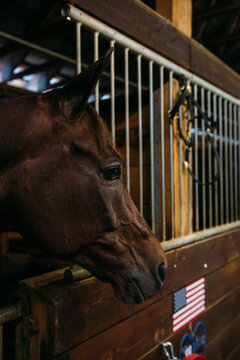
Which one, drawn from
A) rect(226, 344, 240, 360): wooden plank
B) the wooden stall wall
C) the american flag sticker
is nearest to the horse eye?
the wooden stall wall

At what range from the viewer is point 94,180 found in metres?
0.78

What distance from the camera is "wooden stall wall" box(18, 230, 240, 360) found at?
899 mm

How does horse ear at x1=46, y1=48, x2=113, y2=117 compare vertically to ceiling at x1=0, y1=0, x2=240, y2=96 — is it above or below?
below

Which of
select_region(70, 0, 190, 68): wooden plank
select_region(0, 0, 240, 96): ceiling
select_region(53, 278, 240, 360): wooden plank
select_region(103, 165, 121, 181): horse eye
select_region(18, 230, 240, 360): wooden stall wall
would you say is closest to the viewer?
select_region(103, 165, 121, 181): horse eye

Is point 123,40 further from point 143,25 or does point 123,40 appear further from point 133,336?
point 133,336

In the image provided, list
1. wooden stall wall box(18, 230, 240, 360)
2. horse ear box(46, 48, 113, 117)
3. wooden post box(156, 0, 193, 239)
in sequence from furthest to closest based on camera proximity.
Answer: wooden post box(156, 0, 193, 239), wooden stall wall box(18, 230, 240, 360), horse ear box(46, 48, 113, 117)

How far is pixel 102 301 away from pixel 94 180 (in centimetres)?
54

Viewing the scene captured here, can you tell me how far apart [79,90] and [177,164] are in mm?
1005

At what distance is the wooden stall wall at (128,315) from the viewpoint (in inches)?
35.4

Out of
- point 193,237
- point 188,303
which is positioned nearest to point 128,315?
point 188,303

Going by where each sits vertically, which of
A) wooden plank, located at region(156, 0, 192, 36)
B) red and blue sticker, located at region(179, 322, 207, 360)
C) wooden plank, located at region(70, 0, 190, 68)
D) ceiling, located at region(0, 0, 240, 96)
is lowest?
red and blue sticker, located at region(179, 322, 207, 360)

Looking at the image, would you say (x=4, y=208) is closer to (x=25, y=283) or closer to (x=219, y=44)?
(x=25, y=283)

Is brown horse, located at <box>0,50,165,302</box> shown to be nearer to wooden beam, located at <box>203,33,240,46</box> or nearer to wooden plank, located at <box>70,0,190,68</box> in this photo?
wooden plank, located at <box>70,0,190,68</box>

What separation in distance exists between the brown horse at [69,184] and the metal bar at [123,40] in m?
0.38
